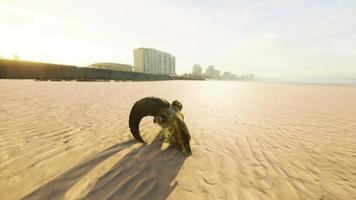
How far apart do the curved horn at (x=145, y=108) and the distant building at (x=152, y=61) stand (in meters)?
125

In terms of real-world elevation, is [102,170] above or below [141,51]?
below

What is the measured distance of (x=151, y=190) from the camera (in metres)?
2.48

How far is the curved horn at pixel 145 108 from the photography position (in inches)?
153

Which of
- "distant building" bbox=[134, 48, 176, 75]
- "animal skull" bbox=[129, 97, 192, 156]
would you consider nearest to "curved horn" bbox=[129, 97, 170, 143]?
"animal skull" bbox=[129, 97, 192, 156]

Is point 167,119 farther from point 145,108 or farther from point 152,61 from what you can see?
point 152,61

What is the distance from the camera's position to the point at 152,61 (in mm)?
136125

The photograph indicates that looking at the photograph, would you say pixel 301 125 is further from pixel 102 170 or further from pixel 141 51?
pixel 141 51

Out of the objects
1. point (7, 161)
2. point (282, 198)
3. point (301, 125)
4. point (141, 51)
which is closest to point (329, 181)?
point (282, 198)

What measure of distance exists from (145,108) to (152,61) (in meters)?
137

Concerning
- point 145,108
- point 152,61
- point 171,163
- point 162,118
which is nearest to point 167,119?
point 162,118

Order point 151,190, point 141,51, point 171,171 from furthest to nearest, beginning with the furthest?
point 141,51, point 171,171, point 151,190

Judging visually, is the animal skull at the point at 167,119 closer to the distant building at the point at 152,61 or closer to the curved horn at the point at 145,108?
the curved horn at the point at 145,108

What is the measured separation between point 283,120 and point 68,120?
316 inches

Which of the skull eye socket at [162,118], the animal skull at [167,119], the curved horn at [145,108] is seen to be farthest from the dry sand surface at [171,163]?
the skull eye socket at [162,118]
